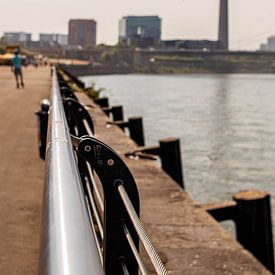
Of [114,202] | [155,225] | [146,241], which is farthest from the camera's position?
[155,225]

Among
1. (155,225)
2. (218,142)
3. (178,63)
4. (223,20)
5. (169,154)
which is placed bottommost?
(218,142)

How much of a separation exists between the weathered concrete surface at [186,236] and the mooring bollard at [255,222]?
68cm

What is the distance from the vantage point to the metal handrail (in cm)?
104

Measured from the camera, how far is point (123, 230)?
2.21 meters

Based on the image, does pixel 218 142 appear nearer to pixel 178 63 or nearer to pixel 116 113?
pixel 116 113

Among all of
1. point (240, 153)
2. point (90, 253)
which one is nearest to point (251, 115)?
point (240, 153)

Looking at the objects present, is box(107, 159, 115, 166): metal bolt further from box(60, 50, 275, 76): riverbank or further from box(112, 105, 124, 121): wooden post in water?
box(60, 50, 275, 76): riverbank

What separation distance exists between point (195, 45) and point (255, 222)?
145 meters

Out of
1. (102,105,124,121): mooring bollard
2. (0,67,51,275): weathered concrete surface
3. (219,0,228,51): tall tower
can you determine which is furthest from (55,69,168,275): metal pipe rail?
(219,0,228,51): tall tower

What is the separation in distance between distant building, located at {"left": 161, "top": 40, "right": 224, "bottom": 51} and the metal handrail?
144686mm

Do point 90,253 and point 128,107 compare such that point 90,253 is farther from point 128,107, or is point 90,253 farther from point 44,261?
point 128,107

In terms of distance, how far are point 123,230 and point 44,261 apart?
1.13m

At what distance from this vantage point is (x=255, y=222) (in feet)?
18.9

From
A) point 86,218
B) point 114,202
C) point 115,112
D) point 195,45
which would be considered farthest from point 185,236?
point 195,45
